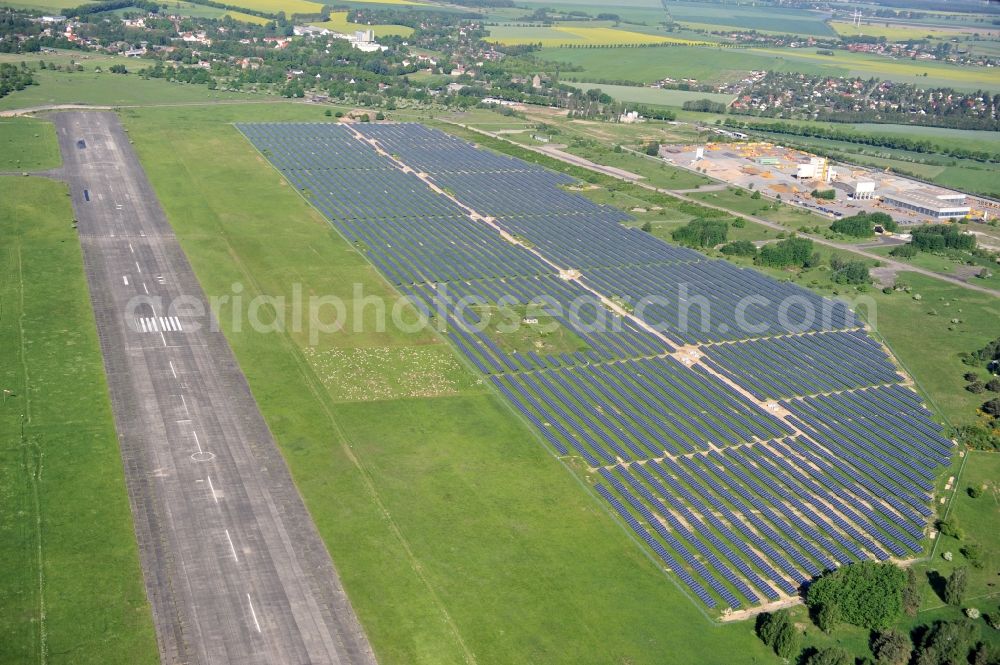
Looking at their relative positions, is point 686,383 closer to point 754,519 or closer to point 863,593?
point 754,519

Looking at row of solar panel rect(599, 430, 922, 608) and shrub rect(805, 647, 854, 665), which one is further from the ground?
shrub rect(805, 647, 854, 665)

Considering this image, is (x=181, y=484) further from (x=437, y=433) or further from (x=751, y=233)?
(x=751, y=233)

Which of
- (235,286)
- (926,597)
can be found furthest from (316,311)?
(926,597)

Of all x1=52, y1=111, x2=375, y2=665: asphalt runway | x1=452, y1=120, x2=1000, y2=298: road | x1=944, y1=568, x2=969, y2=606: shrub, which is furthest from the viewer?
x1=452, y1=120, x2=1000, y2=298: road

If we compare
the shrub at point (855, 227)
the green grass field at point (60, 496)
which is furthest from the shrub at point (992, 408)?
the green grass field at point (60, 496)

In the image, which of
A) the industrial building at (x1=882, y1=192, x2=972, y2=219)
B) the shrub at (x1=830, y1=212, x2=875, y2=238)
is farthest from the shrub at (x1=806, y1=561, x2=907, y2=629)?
the industrial building at (x1=882, y1=192, x2=972, y2=219)

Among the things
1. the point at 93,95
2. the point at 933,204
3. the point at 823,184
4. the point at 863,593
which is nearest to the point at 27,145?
the point at 93,95

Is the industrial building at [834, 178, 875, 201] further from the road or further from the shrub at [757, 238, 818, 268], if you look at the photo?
the shrub at [757, 238, 818, 268]
